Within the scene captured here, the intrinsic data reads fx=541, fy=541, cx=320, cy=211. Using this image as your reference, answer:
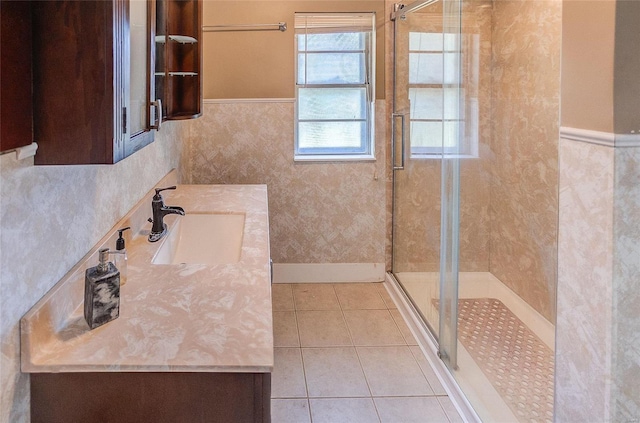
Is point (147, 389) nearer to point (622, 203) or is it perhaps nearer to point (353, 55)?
point (622, 203)

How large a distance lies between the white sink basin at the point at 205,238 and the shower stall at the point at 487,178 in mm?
1162

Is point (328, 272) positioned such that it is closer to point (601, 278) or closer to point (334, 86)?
point (334, 86)

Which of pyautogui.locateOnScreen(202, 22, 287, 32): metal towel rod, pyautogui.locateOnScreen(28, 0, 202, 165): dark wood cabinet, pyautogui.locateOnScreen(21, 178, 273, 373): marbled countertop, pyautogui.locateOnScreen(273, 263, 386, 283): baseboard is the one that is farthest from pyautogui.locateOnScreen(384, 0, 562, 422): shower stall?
pyautogui.locateOnScreen(28, 0, 202, 165): dark wood cabinet

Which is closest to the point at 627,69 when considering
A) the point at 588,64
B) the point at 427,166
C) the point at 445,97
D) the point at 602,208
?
the point at 588,64

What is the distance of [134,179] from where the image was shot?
2307 millimetres

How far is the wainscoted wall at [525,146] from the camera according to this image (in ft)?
9.95

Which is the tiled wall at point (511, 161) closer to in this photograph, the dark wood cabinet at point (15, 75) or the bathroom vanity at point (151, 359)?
the bathroom vanity at point (151, 359)

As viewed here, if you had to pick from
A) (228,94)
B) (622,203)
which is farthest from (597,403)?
(228,94)

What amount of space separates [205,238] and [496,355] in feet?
5.20

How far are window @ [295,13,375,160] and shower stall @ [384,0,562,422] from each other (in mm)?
546

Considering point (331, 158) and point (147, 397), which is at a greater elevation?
point (331, 158)

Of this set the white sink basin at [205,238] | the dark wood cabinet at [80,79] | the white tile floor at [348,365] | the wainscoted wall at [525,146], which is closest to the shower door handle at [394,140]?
the wainscoted wall at [525,146]

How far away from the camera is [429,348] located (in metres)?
2.97

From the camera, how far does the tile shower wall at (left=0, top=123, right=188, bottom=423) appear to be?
1081 mm
